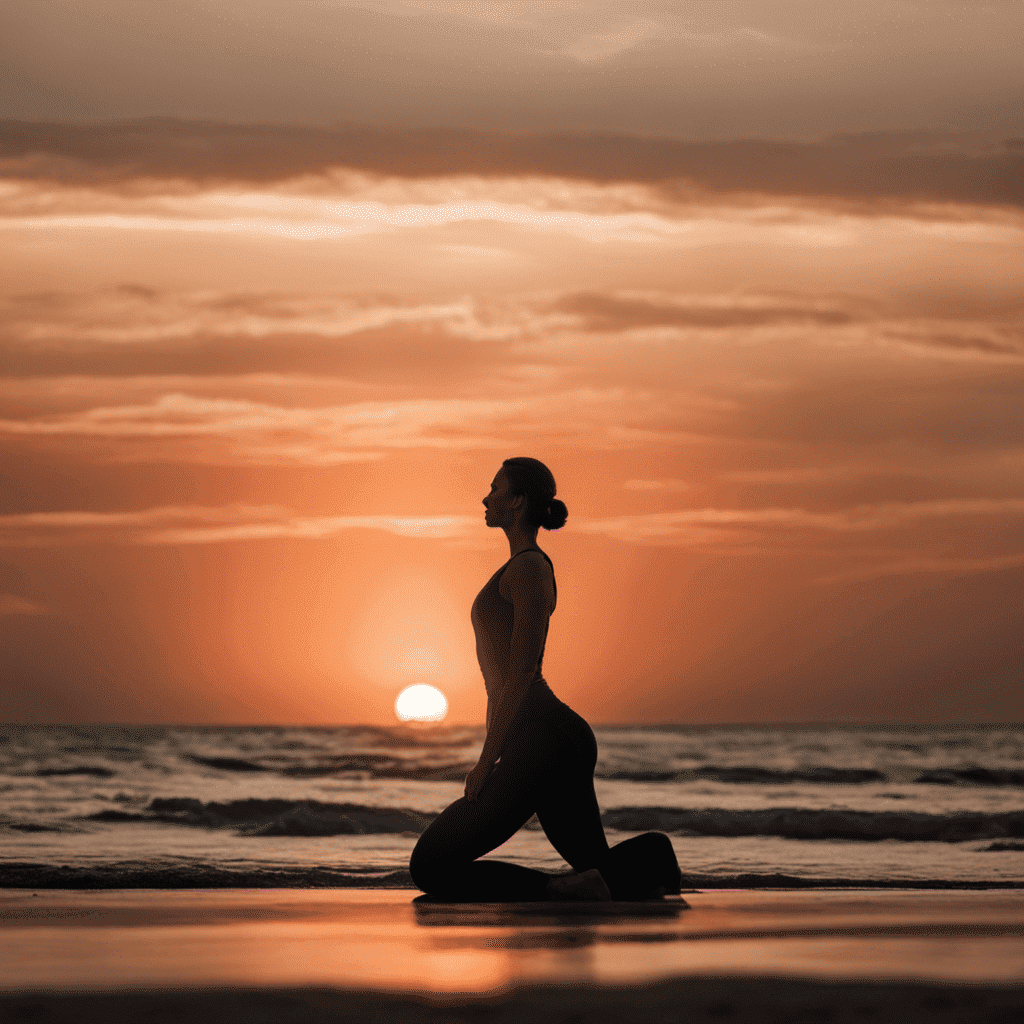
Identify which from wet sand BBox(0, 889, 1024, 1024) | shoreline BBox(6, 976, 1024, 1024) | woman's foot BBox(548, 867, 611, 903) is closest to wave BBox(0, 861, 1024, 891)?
wet sand BBox(0, 889, 1024, 1024)

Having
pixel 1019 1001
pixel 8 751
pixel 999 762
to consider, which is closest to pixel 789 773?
pixel 999 762

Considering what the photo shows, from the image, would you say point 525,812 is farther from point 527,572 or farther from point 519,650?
point 527,572

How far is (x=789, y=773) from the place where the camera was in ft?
115

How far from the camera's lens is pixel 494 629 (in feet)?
18.7

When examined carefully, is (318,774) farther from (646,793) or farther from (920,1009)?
(920,1009)

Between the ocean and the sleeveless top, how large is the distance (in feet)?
11.8

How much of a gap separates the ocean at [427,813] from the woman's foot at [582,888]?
139 inches

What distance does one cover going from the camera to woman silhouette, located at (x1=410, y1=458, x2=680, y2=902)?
5.50 meters

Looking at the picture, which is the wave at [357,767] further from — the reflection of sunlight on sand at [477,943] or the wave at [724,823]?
the reflection of sunlight on sand at [477,943]

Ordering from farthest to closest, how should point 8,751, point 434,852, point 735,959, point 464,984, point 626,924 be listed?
point 8,751 < point 434,852 < point 626,924 < point 735,959 < point 464,984

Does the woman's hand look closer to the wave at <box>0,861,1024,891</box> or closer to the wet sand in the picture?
the wet sand

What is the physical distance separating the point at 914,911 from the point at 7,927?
3659mm

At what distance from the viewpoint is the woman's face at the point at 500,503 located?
5801 millimetres

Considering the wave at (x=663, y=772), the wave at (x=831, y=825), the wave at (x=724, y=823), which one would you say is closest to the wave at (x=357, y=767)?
the wave at (x=663, y=772)
